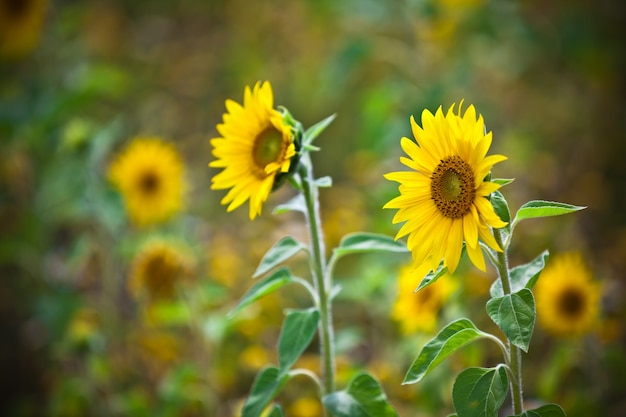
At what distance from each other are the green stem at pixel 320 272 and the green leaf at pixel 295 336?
7 cm

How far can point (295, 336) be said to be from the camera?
1187 millimetres

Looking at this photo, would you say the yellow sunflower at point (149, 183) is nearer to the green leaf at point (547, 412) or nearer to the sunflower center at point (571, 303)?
the sunflower center at point (571, 303)

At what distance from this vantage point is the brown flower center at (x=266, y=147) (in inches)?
48.1

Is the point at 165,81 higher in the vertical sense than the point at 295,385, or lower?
higher

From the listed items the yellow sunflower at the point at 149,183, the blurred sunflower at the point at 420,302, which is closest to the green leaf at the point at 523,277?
the blurred sunflower at the point at 420,302

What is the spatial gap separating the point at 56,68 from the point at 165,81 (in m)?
1.21

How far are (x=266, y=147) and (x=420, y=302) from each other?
69cm

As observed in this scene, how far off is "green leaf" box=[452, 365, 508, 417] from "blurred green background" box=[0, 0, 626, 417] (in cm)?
55

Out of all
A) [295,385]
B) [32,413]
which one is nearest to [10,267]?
[32,413]

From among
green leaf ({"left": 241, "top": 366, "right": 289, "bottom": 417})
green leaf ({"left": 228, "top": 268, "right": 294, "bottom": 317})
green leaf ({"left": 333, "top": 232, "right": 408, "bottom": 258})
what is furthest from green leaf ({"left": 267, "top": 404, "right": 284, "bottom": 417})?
green leaf ({"left": 333, "top": 232, "right": 408, "bottom": 258})

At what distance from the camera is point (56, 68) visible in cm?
271

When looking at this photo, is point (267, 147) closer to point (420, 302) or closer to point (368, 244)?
point (368, 244)

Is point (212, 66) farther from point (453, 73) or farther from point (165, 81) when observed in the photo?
point (453, 73)

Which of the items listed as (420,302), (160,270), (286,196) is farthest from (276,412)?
(286,196)
